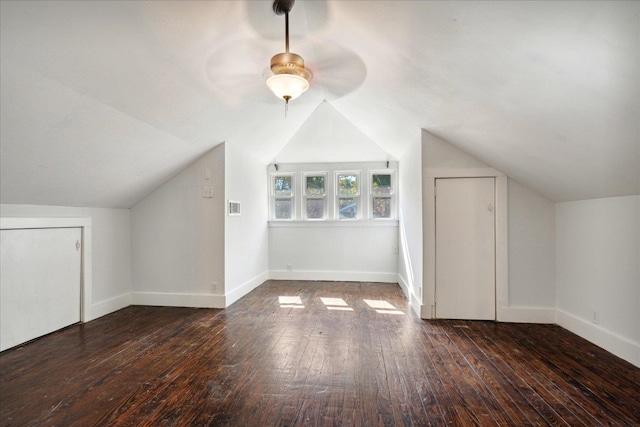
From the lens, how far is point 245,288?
486cm

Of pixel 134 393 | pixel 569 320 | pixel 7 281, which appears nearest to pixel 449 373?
pixel 569 320

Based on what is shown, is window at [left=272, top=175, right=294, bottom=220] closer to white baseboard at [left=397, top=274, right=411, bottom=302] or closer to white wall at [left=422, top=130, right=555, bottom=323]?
white baseboard at [left=397, top=274, right=411, bottom=302]

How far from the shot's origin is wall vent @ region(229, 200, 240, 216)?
171 inches

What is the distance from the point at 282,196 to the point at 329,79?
3.10 meters

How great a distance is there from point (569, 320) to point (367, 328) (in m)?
2.15

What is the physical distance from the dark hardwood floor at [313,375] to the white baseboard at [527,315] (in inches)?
7.1

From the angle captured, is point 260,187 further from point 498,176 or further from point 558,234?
point 558,234

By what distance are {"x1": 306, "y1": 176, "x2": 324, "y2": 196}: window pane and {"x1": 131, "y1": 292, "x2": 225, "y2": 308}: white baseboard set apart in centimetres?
277

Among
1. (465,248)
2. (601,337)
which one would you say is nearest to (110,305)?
(465,248)

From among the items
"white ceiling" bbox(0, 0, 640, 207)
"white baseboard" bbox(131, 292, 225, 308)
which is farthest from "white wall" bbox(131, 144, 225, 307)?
"white ceiling" bbox(0, 0, 640, 207)

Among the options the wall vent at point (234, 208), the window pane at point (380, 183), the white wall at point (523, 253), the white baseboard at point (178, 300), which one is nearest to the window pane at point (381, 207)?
the window pane at point (380, 183)

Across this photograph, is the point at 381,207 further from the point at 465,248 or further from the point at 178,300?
the point at 178,300

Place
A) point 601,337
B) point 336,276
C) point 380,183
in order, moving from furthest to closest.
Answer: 1. point 380,183
2. point 336,276
3. point 601,337

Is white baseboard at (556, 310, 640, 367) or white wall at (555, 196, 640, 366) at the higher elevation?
white wall at (555, 196, 640, 366)
